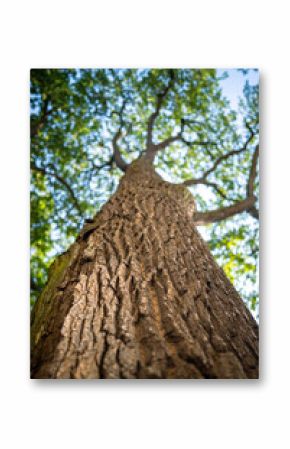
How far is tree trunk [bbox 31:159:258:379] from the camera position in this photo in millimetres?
1529

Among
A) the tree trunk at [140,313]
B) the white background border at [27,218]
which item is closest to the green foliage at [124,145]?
the white background border at [27,218]

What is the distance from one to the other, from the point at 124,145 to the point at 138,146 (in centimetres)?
20

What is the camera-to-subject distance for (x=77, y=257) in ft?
6.41

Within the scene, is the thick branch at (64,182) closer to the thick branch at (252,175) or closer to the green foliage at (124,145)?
the green foliage at (124,145)

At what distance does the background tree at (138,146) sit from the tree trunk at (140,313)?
417mm

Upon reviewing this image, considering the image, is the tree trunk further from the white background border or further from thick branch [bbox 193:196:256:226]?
thick branch [bbox 193:196:256:226]

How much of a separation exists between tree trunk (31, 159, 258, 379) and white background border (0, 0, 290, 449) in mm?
285

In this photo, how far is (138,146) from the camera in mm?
3938

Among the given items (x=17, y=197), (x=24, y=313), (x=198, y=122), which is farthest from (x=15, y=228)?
(x=198, y=122)

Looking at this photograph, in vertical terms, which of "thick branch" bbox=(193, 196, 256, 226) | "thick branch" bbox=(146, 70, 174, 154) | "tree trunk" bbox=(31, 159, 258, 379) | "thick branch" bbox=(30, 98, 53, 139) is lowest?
"tree trunk" bbox=(31, 159, 258, 379)

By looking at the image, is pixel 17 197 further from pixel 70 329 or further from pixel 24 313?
pixel 70 329

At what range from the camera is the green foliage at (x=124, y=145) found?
259 centimetres

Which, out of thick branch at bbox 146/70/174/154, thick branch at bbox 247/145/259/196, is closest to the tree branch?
thick branch at bbox 146/70/174/154

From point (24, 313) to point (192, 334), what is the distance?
107 cm
